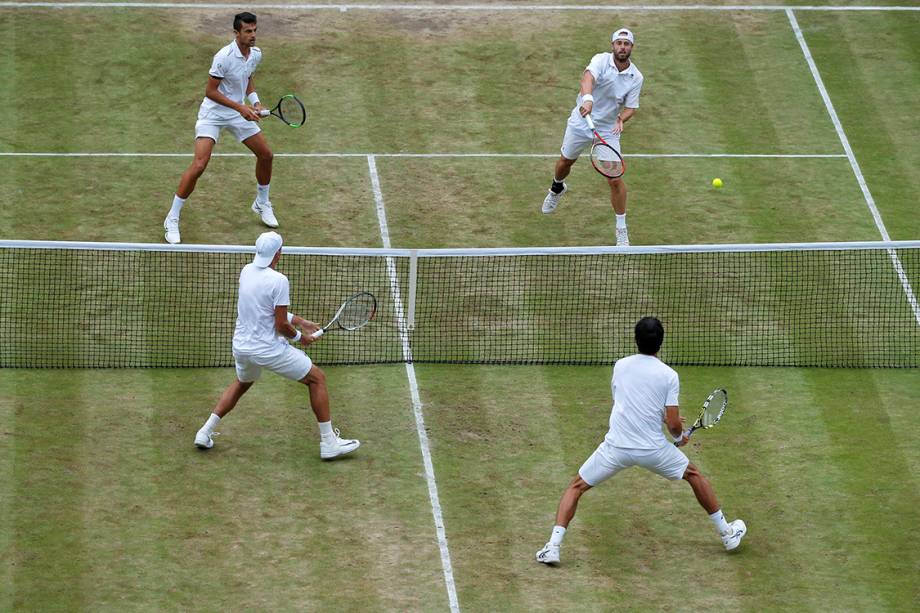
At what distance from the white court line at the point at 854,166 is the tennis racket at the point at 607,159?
3.12 m

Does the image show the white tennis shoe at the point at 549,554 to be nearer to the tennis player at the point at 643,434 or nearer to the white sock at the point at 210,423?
the tennis player at the point at 643,434

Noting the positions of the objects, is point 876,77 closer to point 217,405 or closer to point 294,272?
point 294,272

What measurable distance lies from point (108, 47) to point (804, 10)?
9.84m

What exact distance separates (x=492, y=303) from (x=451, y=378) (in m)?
1.58

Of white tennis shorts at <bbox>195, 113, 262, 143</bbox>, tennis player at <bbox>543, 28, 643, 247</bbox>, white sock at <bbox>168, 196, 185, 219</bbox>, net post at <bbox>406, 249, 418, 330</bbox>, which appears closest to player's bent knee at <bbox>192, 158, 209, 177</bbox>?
white tennis shorts at <bbox>195, 113, 262, 143</bbox>

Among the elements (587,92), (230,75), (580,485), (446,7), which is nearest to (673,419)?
(580,485)

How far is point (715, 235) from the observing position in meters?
17.8

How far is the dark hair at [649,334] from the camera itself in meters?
11.4

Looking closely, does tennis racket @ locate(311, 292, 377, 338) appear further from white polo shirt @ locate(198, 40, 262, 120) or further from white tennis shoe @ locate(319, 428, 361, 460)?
white polo shirt @ locate(198, 40, 262, 120)

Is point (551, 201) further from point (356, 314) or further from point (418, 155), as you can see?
point (356, 314)

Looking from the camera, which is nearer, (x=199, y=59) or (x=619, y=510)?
(x=619, y=510)

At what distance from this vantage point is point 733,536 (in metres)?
12.0

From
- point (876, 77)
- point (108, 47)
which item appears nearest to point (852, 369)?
point (876, 77)

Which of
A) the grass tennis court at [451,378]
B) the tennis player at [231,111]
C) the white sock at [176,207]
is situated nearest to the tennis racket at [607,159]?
the grass tennis court at [451,378]
